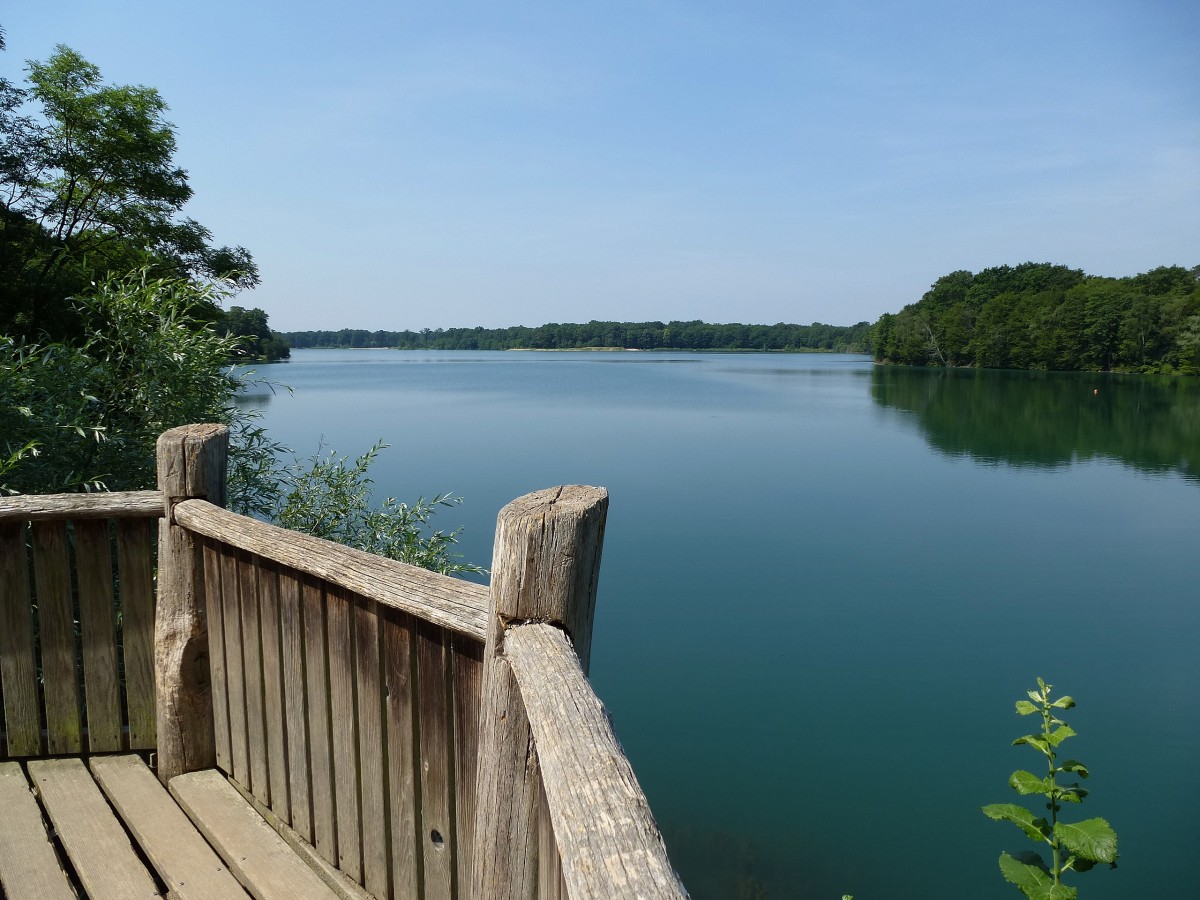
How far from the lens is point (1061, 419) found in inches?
1492

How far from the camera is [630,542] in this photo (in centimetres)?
1506

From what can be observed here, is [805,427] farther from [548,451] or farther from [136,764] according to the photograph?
[136,764]

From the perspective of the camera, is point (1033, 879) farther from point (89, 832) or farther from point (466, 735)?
point (89, 832)

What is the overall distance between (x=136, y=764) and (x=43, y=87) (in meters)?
15.9

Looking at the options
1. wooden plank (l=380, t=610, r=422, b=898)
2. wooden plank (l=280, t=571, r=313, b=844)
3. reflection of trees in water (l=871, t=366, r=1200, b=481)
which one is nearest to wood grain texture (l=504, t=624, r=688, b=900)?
wooden plank (l=380, t=610, r=422, b=898)

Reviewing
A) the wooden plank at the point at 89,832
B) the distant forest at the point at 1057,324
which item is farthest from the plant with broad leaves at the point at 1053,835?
the distant forest at the point at 1057,324

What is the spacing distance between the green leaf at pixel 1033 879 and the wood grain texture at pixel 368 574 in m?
2.60

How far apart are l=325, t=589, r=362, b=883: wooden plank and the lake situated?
4890 millimetres

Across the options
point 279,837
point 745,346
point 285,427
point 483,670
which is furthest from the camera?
point 745,346

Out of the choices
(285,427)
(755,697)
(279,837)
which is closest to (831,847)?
(755,697)

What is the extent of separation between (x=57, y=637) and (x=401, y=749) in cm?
178

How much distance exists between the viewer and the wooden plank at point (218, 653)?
9.11ft

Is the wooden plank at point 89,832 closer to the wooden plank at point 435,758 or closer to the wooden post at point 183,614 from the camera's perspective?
the wooden post at point 183,614

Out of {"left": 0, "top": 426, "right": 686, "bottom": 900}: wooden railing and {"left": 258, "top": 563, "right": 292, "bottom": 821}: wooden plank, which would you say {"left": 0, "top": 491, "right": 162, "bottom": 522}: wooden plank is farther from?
{"left": 258, "top": 563, "right": 292, "bottom": 821}: wooden plank
